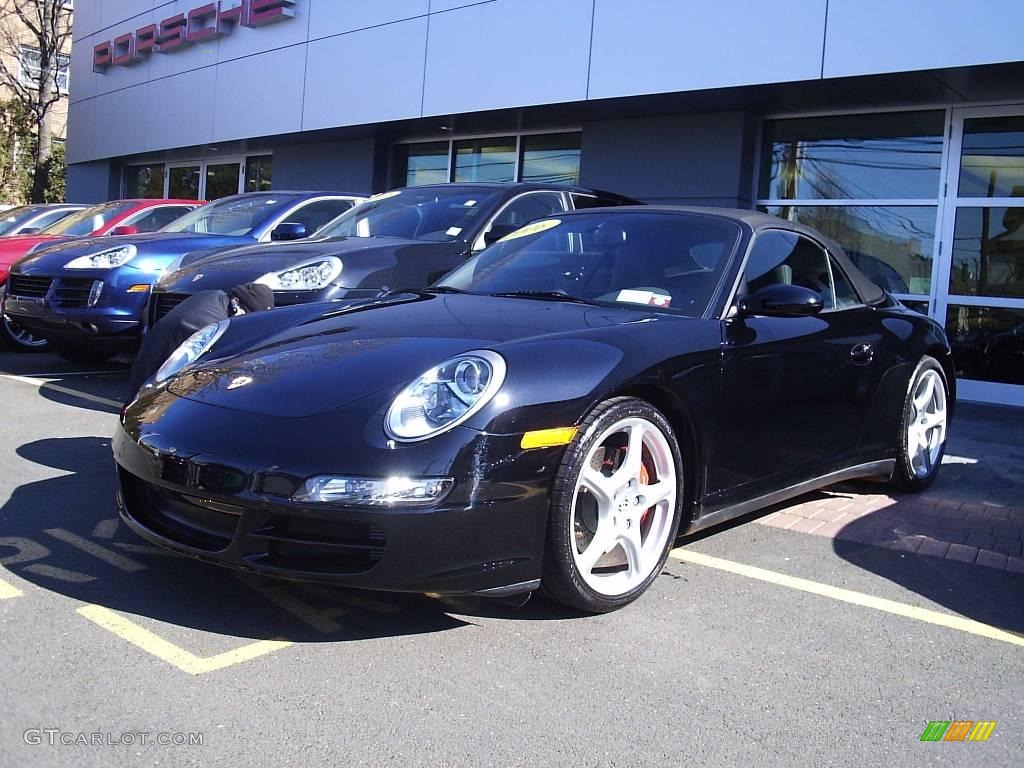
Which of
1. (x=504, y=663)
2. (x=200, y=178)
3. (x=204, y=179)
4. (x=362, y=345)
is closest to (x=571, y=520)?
(x=504, y=663)

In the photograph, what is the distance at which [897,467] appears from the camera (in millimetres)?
4973

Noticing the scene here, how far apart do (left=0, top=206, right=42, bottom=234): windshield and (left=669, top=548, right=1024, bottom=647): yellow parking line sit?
12149 mm

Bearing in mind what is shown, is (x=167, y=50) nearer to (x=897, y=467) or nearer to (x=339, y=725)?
(x=897, y=467)

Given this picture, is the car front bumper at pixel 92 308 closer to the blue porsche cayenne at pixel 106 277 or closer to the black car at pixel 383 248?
the blue porsche cayenne at pixel 106 277

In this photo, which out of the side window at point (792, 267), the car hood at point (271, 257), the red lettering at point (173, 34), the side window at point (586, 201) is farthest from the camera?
→ the red lettering at point (173, 34)

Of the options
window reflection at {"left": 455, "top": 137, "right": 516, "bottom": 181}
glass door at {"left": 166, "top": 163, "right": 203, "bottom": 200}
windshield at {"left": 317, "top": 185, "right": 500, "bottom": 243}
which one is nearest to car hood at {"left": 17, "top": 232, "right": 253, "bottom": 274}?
windshield at {"left": 317, "top": 185, "right": 500, "bottom": 243}

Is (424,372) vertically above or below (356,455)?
above

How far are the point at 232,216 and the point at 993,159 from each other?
6888 millimetres

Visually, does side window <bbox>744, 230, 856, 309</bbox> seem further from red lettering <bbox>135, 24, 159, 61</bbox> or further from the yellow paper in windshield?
red lettering <bbox>135, 24, 159, 61</bbox>

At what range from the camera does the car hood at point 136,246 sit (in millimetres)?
7656

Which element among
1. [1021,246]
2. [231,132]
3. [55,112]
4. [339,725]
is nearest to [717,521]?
[339,725]

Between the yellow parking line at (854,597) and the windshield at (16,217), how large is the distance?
12.1 metres

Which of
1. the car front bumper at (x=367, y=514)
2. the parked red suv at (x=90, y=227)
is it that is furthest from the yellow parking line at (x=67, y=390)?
the car front bumper at (x=367, y=514)

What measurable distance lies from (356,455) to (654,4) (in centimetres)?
863
